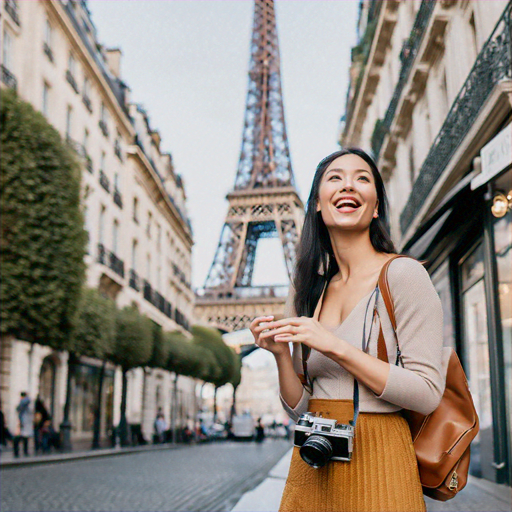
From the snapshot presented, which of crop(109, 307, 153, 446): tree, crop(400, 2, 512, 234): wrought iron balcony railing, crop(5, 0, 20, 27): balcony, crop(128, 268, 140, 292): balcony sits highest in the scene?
crop(5, 0, 20, 27): balcony

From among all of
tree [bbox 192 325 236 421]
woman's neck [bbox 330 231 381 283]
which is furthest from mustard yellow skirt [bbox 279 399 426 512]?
tree [bbox 192 325 236 421]

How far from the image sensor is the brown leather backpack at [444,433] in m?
1.68

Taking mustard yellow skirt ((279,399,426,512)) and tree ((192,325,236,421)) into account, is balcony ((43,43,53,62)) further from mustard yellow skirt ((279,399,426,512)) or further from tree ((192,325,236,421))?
mustard yellow skirt ((279,399,426,512))

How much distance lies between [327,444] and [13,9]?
22.4m

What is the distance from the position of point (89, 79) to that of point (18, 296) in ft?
52.1

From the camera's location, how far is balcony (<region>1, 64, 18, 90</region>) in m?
20.2

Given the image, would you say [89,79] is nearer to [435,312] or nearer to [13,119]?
[13,119]

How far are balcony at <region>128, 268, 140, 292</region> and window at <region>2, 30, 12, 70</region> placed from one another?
14450 millimetres

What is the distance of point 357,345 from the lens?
174 cm

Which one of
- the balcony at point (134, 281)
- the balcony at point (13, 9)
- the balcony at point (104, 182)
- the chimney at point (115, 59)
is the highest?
the chimney at point (115, 59)

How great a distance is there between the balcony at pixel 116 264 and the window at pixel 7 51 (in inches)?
424

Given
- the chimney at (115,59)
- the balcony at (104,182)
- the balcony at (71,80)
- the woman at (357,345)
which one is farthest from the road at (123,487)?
the chimney at (115,59)

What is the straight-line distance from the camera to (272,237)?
59844 mm

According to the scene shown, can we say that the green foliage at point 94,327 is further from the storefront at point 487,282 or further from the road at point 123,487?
the storefront at point 487,282
